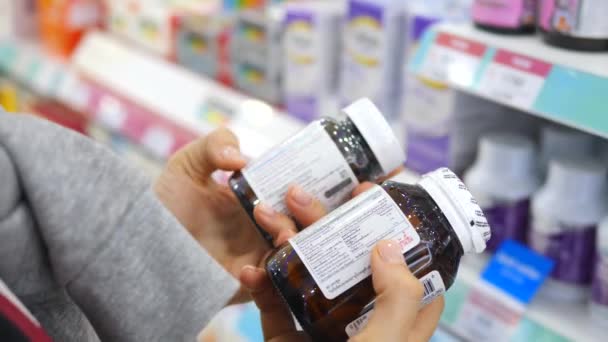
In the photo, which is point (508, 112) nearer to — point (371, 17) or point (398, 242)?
point (371, 17)

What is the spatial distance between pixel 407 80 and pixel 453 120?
18cm

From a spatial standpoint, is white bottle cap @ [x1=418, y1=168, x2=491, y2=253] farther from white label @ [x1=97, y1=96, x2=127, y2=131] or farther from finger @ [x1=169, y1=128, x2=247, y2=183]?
white label @ [x1=97, y1=96, x2=127, y2=131]

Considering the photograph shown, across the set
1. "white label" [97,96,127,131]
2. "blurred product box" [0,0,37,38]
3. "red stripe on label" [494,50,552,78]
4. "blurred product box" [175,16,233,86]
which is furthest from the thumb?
"blurred product box" [0,0,37,38]

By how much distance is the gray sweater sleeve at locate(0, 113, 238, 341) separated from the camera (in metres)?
0.53

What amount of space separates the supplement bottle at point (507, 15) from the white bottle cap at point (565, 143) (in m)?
0.17

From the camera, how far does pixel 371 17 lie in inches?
52.4

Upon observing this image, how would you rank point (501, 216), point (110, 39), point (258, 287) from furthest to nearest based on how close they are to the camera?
point (110, 39) < point (501, 216) < point (258, 287)

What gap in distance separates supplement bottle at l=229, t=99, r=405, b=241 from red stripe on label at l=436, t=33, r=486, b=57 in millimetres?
259

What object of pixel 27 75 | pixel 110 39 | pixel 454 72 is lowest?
pixel 27 75

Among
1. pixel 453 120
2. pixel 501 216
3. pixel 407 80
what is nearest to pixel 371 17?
pixel 407 80

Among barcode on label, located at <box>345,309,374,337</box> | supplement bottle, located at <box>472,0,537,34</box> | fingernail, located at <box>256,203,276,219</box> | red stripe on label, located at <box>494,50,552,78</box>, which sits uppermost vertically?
supplement bottle, located at <box>472,0,537,34</box>

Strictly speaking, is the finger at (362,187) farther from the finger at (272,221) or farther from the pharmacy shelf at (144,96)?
the pharmacy shelf at (144,96)

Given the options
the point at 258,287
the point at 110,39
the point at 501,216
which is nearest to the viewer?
the point at 258,287

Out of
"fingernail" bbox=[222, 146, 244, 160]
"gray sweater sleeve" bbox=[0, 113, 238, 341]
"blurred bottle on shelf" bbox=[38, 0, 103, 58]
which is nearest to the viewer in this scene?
"gray sweater sleeve" bbox=[0, 113, 238, 341]
